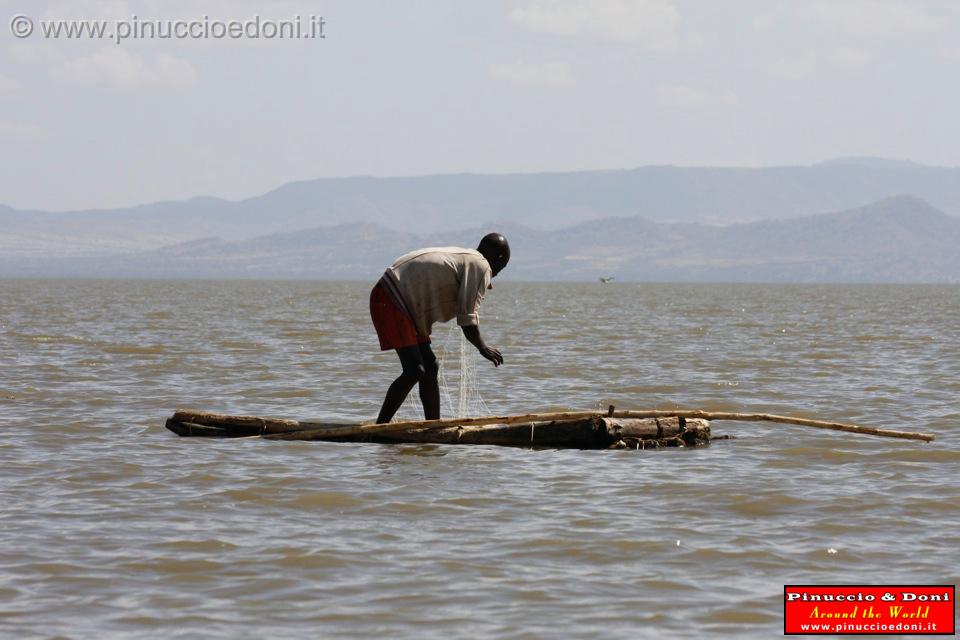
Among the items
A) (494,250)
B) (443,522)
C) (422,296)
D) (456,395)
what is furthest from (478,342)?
(456,395)

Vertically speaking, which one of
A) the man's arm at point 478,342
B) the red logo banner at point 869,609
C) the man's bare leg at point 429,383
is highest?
the man's arm at point 478,342

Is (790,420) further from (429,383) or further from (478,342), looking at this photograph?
(429,383)

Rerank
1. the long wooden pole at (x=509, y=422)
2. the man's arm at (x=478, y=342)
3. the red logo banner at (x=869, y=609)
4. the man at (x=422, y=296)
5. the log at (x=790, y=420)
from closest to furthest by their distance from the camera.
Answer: the red logo banner at (x=869, y=609) < the man's arm at (x=478, y=342) < the man at (x=422, y=296) < the long wooden pole at (x=509, y=422) < the log at (x=790, y=420)

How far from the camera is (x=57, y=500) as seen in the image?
9.07 meters

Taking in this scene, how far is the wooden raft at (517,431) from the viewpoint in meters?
11.3

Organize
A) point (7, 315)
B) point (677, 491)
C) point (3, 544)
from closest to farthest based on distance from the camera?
point (3, 544), point (677, 491), point (7, 315)

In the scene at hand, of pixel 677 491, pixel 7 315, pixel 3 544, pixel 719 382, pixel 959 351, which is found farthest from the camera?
pixel 7 315

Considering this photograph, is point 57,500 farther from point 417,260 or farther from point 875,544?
point 875,544

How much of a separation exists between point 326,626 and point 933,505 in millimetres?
4692

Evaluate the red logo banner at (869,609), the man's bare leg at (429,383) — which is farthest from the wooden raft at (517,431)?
the red logo banner at (869,609)

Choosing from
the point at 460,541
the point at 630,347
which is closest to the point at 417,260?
the point at 460,541

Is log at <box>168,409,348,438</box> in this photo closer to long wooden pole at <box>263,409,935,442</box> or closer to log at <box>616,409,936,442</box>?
long wooden pole at <box>263,409,935,442</box>

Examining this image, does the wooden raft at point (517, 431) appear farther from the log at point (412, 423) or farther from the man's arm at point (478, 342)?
the man's arm at point (478, 342)

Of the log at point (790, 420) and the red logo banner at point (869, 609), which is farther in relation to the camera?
the log at point (790, 420)
